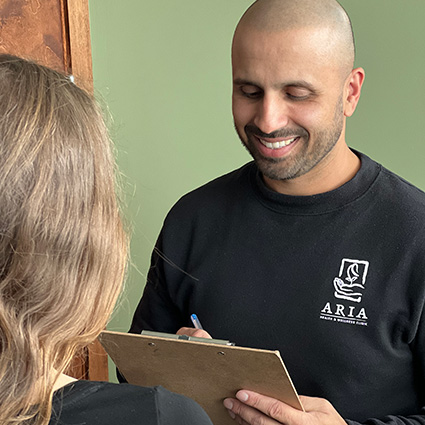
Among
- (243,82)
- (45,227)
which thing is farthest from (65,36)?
(45,227)

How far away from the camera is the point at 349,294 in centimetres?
142

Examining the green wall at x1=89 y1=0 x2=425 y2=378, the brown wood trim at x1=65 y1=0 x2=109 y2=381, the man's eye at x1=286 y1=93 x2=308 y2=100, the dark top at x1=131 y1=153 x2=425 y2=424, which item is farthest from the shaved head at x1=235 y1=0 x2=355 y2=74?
the green wall at x1=89 y1=0 x2=425 y2=378

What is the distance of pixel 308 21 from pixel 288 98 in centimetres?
17

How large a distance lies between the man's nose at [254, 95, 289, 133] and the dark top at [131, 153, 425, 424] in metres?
0.17

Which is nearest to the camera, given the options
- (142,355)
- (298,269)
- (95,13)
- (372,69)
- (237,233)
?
(142,355)

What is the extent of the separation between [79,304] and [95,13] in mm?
1696

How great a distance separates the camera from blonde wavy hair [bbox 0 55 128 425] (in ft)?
2.67

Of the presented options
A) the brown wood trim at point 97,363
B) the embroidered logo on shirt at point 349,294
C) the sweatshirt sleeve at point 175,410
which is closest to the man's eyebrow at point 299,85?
the embroidered logo on shirt at point 349,294

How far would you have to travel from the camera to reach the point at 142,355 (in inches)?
50.0

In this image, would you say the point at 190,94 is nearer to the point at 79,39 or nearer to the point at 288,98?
the point at 79,39

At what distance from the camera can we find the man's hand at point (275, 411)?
1251 mm

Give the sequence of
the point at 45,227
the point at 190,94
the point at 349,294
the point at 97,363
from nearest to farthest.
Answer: the point at 45,227 < the point at 349,294 < the point at 97,363 < the point at 190,94

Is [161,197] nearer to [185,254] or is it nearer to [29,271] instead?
[185,254]

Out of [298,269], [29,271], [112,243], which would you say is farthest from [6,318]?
[298,269]
